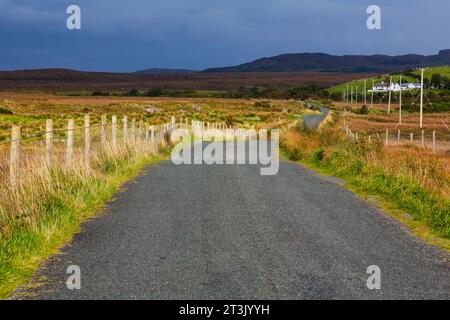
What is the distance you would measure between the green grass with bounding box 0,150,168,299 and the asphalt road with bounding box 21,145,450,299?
227 millimetres

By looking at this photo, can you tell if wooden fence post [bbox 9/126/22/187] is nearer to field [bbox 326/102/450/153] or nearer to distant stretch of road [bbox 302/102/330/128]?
field [bbox 326/102/450/153]

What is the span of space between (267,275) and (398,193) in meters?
6.76

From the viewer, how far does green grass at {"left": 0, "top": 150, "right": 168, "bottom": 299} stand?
7012 millimetres

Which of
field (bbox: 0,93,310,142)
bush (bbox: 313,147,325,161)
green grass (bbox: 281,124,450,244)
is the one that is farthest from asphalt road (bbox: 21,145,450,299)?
field (bbox: 0,93,310,142)

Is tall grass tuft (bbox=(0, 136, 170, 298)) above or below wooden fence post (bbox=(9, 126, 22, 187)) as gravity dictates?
below

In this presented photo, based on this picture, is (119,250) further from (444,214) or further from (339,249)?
(444,214)

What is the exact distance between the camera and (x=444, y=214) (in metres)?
10.5

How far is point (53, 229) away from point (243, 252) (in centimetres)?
264

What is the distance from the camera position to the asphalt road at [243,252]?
658cm

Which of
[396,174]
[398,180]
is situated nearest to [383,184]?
[398,180]

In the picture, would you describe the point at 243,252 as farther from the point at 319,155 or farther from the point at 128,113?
the point at 128,113

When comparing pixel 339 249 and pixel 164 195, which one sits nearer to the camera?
pixel 339 249
